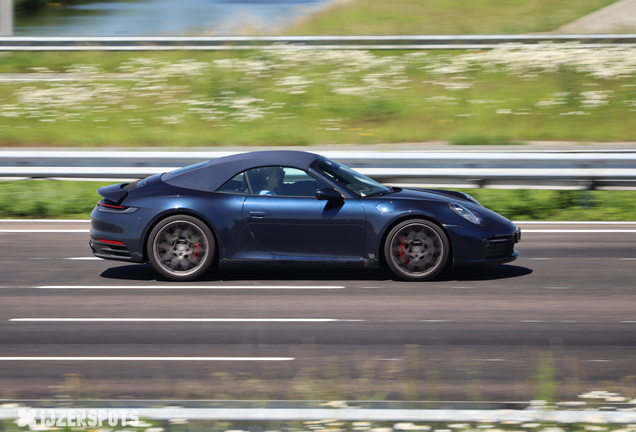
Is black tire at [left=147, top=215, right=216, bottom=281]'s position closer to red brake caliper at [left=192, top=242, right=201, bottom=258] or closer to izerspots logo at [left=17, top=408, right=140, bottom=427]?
red brake caliper at [left=192, top=242, right=201, bottom=258]

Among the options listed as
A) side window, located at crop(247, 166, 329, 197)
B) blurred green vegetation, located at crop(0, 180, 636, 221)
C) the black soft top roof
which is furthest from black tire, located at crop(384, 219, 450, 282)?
blurred green vegetation, located at crop(0, 180, 636, 221)

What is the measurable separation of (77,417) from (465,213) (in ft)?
14.8

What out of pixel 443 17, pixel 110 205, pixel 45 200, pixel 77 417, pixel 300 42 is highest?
pixel 443 17

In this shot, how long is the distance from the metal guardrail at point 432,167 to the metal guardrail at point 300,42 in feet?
30.2

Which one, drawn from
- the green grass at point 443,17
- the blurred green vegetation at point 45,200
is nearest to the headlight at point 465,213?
the blurred green vegetation at point 45,200

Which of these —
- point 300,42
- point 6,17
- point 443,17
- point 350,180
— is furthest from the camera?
point 443,17

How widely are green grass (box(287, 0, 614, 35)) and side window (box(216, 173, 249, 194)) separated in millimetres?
16861

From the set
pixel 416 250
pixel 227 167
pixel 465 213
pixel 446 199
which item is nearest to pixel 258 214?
pixel 227 167

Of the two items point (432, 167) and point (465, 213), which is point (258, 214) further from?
point (432, 167)

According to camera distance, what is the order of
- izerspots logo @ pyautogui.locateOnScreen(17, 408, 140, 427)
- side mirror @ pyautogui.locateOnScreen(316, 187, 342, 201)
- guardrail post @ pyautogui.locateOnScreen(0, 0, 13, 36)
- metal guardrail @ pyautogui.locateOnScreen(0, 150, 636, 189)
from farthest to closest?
guardrail post @ pyautogui.locateOnScreen(0, 0, 13, 36), metal guardrail @ pyautogui.locateOnScreen(0, 150, 636, 189), side mirror @ pyautogui.locateOnScreen(316, 187, 342, 201), izerspots logo @ pyautogui.locateOnScreen(17, 408, 140, 427)

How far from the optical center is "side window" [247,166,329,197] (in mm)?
7422

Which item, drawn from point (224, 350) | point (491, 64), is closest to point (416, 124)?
point (491, 64)

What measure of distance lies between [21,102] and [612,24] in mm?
16595

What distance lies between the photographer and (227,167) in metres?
7.56
